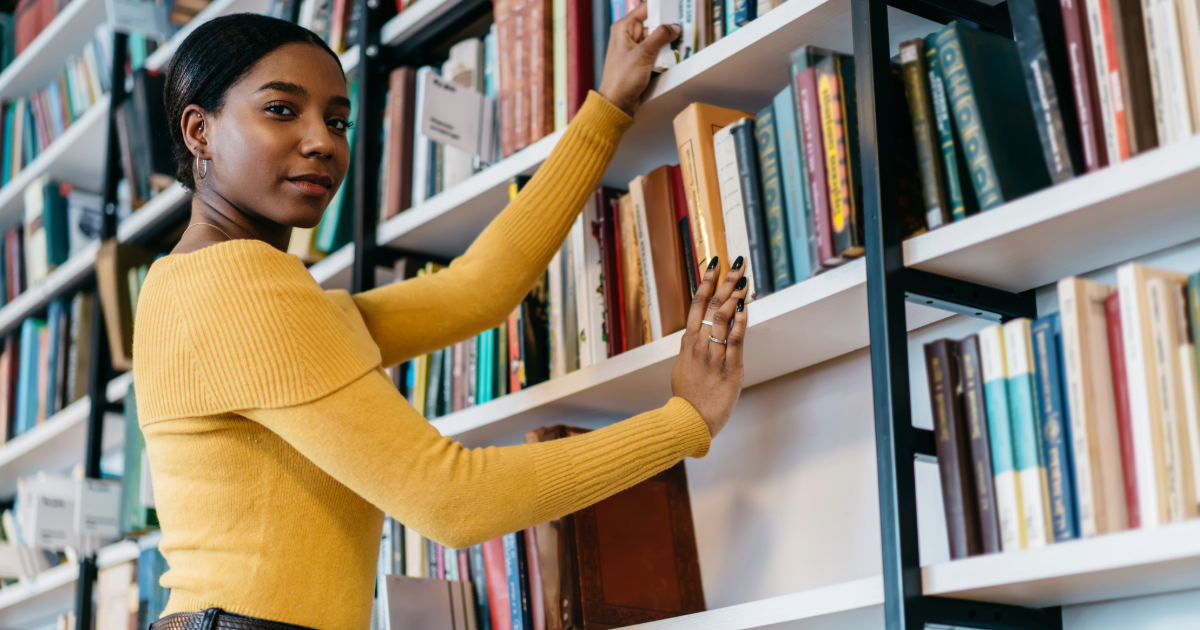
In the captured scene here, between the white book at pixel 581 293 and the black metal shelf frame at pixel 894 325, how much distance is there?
478 mm

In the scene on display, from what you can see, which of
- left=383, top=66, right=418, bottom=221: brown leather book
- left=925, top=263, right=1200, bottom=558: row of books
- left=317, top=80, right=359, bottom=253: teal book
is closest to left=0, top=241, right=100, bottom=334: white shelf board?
left=317, top=80, right=359, bottom=253: teal book

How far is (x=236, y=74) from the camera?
1194 millimetres

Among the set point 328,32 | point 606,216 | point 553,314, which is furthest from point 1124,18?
point 328,32

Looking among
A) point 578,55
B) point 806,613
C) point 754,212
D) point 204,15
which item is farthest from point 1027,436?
point 204,15

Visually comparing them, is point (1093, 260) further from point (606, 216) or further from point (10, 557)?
point (10, 557)

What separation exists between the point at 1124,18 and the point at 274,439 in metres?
0.88

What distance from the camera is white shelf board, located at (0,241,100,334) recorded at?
8.24 feet

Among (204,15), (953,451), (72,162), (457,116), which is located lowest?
(953,451)

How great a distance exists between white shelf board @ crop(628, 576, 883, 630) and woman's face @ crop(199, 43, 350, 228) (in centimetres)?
63

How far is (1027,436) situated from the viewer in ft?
2.92

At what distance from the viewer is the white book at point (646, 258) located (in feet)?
4.35

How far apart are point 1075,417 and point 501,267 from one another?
802 millimetres

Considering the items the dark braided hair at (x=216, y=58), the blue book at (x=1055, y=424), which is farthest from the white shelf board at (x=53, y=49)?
the blue book at (x=1055, y=424)

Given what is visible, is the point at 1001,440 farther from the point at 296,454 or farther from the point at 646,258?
the point at 296,454
